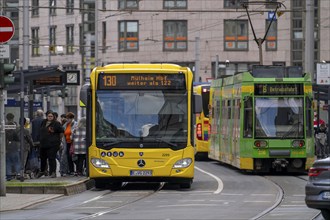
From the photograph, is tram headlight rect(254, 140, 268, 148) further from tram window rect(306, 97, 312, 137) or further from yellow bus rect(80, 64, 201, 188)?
yellow bus rect(80, 64, 201, 188)

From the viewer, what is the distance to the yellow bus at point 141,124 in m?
24.3

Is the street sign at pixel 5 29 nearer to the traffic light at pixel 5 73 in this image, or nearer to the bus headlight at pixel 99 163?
the traffic light at pixel 5 73

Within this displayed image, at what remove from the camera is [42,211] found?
774 inches

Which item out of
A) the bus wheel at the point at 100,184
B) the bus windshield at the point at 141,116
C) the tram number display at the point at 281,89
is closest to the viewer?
the bus windshield at the point at 141,116

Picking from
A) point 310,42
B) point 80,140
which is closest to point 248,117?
point 80,140

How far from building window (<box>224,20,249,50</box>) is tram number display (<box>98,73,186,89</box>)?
161 feet

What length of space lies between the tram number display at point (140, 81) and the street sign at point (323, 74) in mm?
11951

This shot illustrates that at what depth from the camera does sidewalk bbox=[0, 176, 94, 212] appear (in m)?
21.5

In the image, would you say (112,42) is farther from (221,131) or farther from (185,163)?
(185,163)

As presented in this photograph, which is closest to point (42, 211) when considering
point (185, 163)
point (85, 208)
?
point (85, 208)

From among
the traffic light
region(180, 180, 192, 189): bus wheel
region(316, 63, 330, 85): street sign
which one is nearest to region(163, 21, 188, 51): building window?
region(316, 63, 330, 85): street sign

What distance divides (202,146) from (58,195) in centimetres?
1919

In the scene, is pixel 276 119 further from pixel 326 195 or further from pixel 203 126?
pixel 326 195

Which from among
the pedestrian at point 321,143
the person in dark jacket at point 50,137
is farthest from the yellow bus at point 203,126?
the person in dark jacket at point 50,137
